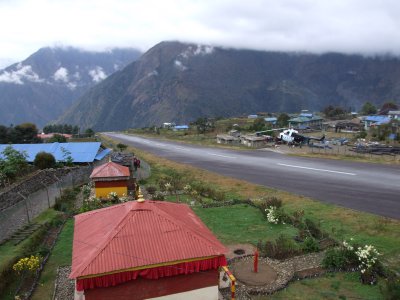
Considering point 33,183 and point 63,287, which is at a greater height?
point 33,183

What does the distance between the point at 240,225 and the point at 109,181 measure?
11.9 metres

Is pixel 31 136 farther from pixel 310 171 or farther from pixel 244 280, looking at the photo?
pixel 244 280

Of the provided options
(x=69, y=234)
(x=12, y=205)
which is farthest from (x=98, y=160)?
(x=69, y=234)

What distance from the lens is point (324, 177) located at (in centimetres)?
3409

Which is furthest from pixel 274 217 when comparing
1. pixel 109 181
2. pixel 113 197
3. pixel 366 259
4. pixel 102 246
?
pixel 102 246

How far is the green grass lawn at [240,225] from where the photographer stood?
749 inches

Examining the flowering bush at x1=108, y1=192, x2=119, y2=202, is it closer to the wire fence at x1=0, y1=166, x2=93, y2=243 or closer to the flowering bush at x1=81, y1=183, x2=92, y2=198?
the flowering bush at x1=81, y1=183, x2=92, y2=198

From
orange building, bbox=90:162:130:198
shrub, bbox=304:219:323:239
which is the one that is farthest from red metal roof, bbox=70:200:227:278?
orange building, bbox=90:162:130:198

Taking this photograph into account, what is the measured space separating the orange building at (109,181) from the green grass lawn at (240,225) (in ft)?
22.2

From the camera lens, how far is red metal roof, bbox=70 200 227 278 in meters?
9.31

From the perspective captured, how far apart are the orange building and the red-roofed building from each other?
1720 centimetres

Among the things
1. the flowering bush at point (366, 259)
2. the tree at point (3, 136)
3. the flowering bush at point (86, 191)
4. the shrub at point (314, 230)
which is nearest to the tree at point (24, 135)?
the tree at point (3, 136)

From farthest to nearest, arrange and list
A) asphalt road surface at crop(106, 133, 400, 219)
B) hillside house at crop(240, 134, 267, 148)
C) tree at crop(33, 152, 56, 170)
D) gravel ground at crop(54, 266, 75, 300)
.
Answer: hillside house at crop(240, 134, 267, 148)
tree at crop(33, 152, 56, 170)
asphalt road surface at crop(106, 133, 400, 219)
gravel ground at crop(54, 266, 75, 300)

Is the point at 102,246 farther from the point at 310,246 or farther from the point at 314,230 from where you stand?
the point at 314,230
